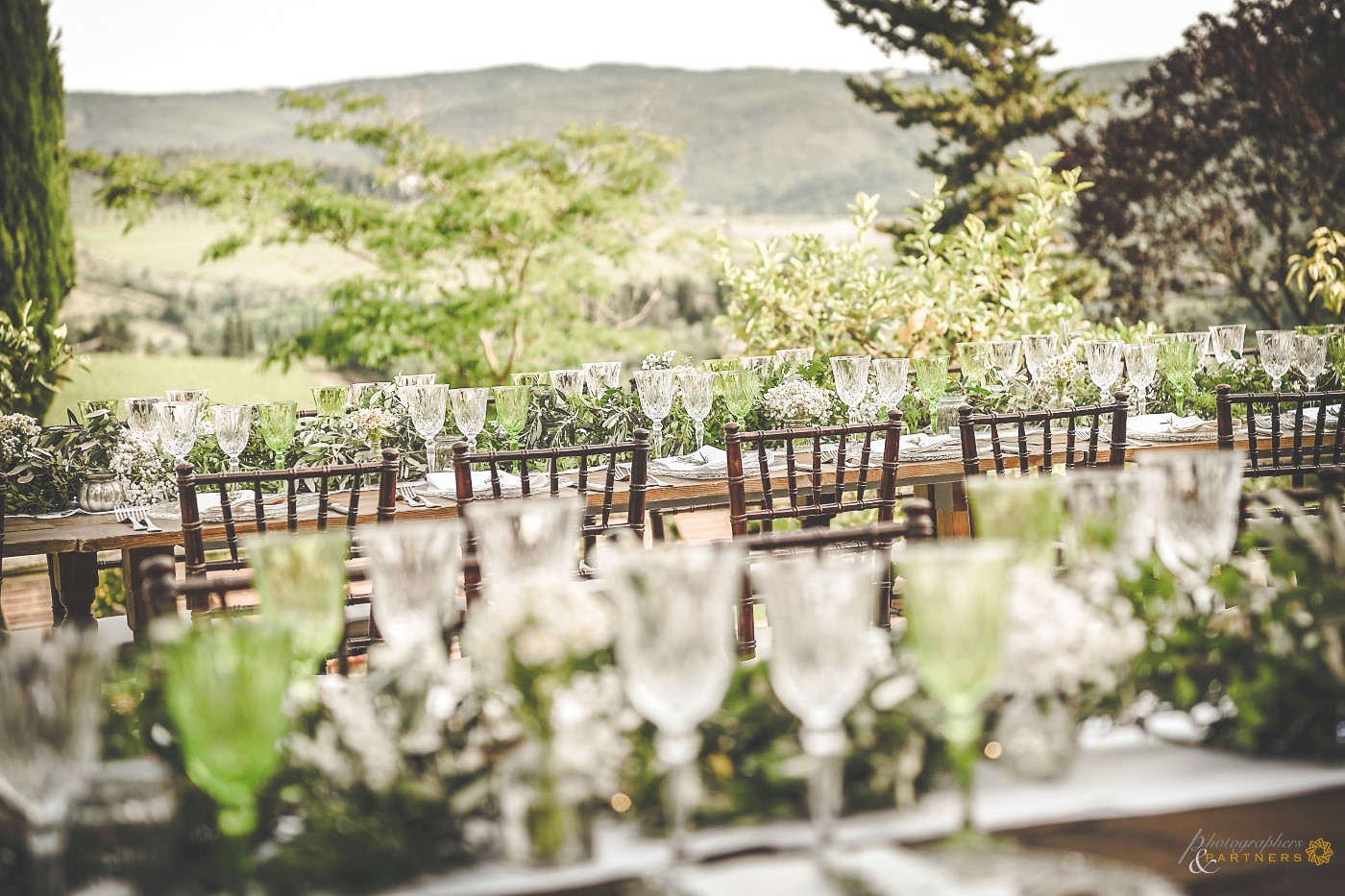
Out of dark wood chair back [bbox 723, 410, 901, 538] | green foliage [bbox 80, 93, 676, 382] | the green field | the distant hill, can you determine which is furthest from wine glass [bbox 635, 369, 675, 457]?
the distant hill

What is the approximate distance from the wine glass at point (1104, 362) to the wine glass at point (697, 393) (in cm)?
108

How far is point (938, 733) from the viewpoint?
40.4 inches

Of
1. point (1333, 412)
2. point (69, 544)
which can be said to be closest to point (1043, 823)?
point (69, 544)

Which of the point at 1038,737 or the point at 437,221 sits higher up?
the point at 437,221

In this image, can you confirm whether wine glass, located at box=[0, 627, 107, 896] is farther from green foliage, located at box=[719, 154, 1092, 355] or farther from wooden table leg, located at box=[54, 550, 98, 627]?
green foliage, located at box=[719, 154, 1092, 355]

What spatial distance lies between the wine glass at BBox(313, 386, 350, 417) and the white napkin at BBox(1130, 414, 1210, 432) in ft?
7.53

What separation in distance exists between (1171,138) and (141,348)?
7.18 metres

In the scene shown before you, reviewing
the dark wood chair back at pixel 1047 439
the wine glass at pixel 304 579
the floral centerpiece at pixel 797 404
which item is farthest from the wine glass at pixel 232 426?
the wine glass at pixel 304 579

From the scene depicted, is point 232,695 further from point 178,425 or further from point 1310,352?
point 1310,352

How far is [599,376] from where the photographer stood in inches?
148

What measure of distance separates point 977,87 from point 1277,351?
694 cm

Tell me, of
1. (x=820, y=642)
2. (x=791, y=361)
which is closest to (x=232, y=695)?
(x=820, y=642)

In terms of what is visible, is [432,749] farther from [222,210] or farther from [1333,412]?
[222,210]

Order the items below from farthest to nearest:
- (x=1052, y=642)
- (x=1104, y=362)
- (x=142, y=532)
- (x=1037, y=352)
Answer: (x=1037, y=352)
(x=1104, y=362)
(x=142, y=532)
(x=1052, y=642)
